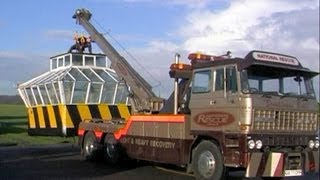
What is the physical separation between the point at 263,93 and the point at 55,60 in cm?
1766

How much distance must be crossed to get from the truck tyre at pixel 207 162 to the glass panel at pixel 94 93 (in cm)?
1366

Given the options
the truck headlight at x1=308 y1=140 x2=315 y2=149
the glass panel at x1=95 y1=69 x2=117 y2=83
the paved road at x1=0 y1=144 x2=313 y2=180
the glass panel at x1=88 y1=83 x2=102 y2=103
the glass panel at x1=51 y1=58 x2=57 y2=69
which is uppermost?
the glass panel at x1=51 y1=58 x2=57 y2=69

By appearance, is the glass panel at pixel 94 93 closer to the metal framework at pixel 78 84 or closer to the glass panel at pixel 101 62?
the metal framework at pixel 78 84

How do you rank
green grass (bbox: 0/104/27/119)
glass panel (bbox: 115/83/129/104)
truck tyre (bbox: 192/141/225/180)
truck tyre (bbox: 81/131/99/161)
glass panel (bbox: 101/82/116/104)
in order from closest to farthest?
truck tyre (bbox: 192/141/225/180) < truck tyre (bbox: 81/131/99/161) < glass panel (bbox: 101/82/116/104) < glass panel (bbox: 115/83/129/104) < green grass (bbox: 0/104/27/119)

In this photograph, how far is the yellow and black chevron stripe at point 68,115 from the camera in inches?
997

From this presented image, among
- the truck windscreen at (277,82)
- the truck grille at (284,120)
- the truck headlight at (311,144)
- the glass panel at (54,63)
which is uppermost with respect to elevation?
the glass panel at (54,63)

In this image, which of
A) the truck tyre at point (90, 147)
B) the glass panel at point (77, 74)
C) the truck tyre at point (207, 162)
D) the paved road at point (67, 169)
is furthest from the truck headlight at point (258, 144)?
the glass panel at point (77, 74)

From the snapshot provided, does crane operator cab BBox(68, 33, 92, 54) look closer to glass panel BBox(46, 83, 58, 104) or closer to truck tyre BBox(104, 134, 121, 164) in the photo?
glass panel BBox(46, 83, 58, 104)

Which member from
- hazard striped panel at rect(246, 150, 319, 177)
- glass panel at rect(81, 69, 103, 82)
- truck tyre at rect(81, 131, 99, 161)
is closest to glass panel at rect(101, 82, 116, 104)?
glass panel at rect(81, 69, 103, 82)

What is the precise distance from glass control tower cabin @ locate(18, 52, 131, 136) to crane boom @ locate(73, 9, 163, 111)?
158 inches

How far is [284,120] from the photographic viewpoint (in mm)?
12414

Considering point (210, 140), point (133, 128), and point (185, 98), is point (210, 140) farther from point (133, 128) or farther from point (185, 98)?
point (133, 128)

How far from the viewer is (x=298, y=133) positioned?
1271cm

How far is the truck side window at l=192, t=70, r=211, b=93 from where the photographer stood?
A: 12984mm
